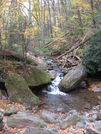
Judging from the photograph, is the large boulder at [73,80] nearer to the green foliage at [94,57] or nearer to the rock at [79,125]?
the green foliage at [94,57]

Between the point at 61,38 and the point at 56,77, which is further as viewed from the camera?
the point at 61,38

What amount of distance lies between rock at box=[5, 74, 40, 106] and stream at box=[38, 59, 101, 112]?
715 mm

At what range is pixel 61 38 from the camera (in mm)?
18109

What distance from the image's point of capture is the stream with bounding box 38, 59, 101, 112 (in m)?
7.28

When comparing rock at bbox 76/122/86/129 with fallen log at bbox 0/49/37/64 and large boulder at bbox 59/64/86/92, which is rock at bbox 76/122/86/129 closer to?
large boulder at bbox 59/64/86/92

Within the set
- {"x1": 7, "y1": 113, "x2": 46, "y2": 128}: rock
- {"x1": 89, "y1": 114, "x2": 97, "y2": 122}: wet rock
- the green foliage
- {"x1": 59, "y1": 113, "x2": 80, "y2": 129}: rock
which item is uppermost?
the green foliage

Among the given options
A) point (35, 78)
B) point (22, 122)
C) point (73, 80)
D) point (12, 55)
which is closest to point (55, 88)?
point (73, 80)

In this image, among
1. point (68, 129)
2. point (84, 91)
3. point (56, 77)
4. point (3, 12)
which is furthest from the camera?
point (56, 77)

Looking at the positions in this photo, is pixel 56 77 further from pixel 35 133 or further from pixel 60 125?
pixel 35 133

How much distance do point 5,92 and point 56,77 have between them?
472 cm

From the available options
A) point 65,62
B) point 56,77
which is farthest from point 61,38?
point 56,77

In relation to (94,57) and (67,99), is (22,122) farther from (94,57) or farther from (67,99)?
(94,57)

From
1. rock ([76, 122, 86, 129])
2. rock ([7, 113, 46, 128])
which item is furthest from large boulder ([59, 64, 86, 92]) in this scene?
rock ([7, 113, 46, 128])

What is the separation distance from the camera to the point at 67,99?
329 inches
